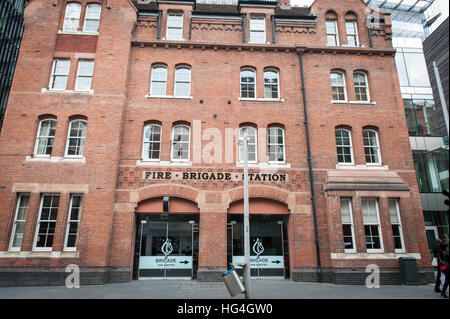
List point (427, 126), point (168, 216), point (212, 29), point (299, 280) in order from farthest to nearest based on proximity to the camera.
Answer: point (427, 126), point (212, 29), point (168, 216), point (299, 280)

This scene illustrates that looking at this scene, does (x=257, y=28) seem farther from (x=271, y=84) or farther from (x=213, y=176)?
(x=213, y=176)

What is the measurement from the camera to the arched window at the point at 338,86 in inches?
605

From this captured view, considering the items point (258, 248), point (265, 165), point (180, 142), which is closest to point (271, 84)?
point (265, 165)

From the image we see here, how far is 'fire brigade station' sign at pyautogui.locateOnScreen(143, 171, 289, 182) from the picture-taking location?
1345 centimetres

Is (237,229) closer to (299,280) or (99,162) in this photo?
(299,280)

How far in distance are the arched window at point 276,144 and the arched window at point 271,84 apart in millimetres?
2001

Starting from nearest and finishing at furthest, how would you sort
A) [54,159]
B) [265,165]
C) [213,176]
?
1. [54,159]
2. [213,176]
3. [265,165]

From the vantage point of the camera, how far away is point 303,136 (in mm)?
14414

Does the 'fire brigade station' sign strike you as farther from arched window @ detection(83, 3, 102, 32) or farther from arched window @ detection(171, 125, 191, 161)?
arched window @ detection(83, 3, 102, 32)

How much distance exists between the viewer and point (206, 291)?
398 inches

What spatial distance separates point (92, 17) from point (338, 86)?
1483 cm
